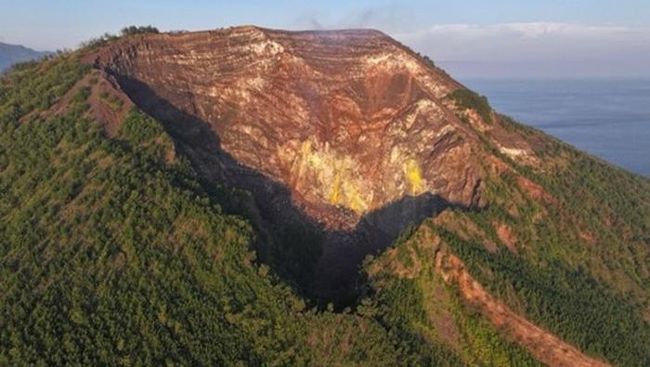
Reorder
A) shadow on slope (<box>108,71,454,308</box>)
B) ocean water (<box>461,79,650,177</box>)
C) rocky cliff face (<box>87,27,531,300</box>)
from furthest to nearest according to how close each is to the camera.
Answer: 1. ocean water (<box>461,79,650,177</box>)
2. rocky cliff face (<box>87,27,531,300</box>)
3. shadow on slope (<box>108,71,454,308</box>)

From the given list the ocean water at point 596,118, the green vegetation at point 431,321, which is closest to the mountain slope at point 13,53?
the ocean water at point 596,118

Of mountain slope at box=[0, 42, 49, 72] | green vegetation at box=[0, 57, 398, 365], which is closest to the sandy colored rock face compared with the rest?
green vegetation at box=[0, 57, 398, 365]

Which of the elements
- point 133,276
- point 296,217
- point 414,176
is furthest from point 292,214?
point 133,276

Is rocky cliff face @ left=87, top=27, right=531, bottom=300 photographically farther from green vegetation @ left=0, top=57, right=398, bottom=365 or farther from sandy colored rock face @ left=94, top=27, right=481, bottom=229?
green vegetation @ left=0, top=57, right=398, bottom=365

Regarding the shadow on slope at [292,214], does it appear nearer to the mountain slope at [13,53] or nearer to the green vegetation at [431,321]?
the green vegetation at [431,321]

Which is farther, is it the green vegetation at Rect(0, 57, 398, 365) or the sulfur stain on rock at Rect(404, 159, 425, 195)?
the sulfur stain on rock at Rect(404, 159, 425, 195)

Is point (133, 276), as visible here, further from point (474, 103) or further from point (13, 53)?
point (13, 53)
